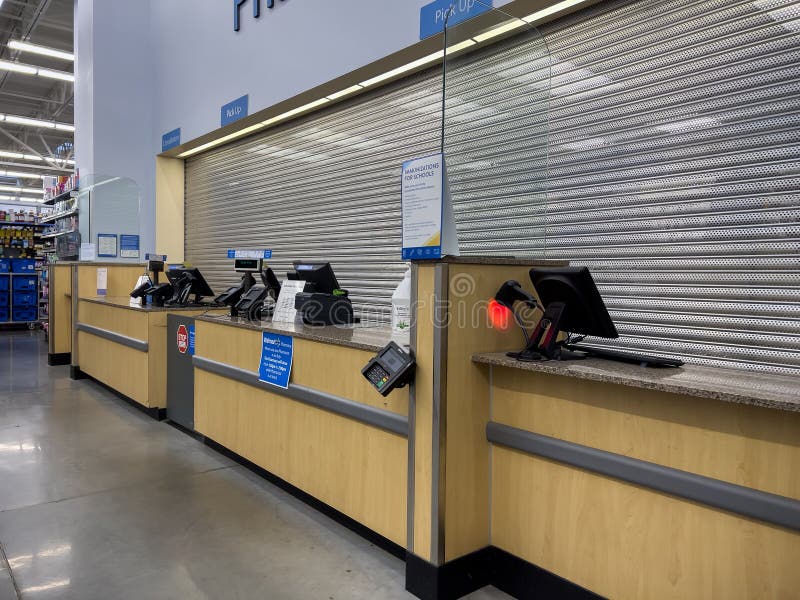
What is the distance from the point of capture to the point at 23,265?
12.5 meters

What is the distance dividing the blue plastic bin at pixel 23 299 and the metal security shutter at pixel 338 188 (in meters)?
7.39

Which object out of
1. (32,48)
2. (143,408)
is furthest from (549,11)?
(32,48)

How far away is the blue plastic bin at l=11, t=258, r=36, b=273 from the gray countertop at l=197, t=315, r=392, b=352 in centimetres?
1066

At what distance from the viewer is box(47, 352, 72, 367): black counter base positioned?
312 inches

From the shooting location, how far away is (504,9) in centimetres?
336

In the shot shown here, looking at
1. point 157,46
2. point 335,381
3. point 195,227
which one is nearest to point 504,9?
point 335,381

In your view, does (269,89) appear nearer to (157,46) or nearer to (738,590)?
(157,46)

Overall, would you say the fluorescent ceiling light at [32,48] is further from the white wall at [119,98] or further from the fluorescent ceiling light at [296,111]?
the fluorescent ceiling light at [296,111]

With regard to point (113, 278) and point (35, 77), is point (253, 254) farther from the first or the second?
point (35, 77)

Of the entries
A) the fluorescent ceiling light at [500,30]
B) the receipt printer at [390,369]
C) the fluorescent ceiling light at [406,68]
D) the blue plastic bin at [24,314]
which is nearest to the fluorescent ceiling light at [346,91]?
the fluorescent ceiling light at [406,68]

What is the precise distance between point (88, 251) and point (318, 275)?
554 centimetres

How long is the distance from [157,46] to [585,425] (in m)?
8.33

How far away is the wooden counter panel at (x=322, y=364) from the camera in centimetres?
267

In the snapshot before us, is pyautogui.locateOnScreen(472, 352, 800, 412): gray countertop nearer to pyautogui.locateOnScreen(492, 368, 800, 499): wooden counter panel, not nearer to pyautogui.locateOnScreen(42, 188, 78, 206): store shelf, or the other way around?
pyautogui.locateOnScreen(492, 368, 800, 499): wooden counter panel
